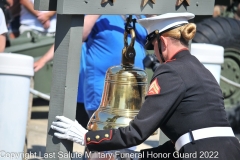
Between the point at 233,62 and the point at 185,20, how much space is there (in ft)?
14.0

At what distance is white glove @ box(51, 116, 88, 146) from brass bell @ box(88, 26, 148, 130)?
0.15 metres

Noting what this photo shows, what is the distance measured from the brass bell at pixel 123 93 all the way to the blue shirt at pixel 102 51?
1101mm

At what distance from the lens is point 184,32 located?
317 centimetres

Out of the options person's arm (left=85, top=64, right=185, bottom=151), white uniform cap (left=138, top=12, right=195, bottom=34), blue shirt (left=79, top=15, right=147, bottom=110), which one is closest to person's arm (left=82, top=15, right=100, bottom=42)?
blue shirt (left=79, top=15, right=147, bottom=110)

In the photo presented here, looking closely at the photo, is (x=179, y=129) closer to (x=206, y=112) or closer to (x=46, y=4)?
(x=206, y=112)

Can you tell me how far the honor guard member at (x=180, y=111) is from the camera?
3.02m

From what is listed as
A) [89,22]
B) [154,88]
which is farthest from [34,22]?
[154,88]

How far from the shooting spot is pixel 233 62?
745cm

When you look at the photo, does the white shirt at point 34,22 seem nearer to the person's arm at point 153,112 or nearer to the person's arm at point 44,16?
the person's arm at point 44,16

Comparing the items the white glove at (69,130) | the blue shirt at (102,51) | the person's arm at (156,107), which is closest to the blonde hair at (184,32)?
the person's arm at (156,107)

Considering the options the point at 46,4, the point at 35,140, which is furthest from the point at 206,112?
the point at 35,140

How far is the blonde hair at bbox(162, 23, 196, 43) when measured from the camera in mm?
3168

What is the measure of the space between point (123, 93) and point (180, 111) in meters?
0.51

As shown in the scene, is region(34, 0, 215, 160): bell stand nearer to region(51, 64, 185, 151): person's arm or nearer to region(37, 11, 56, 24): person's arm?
region(51, 64, 185, 151): person's arm
